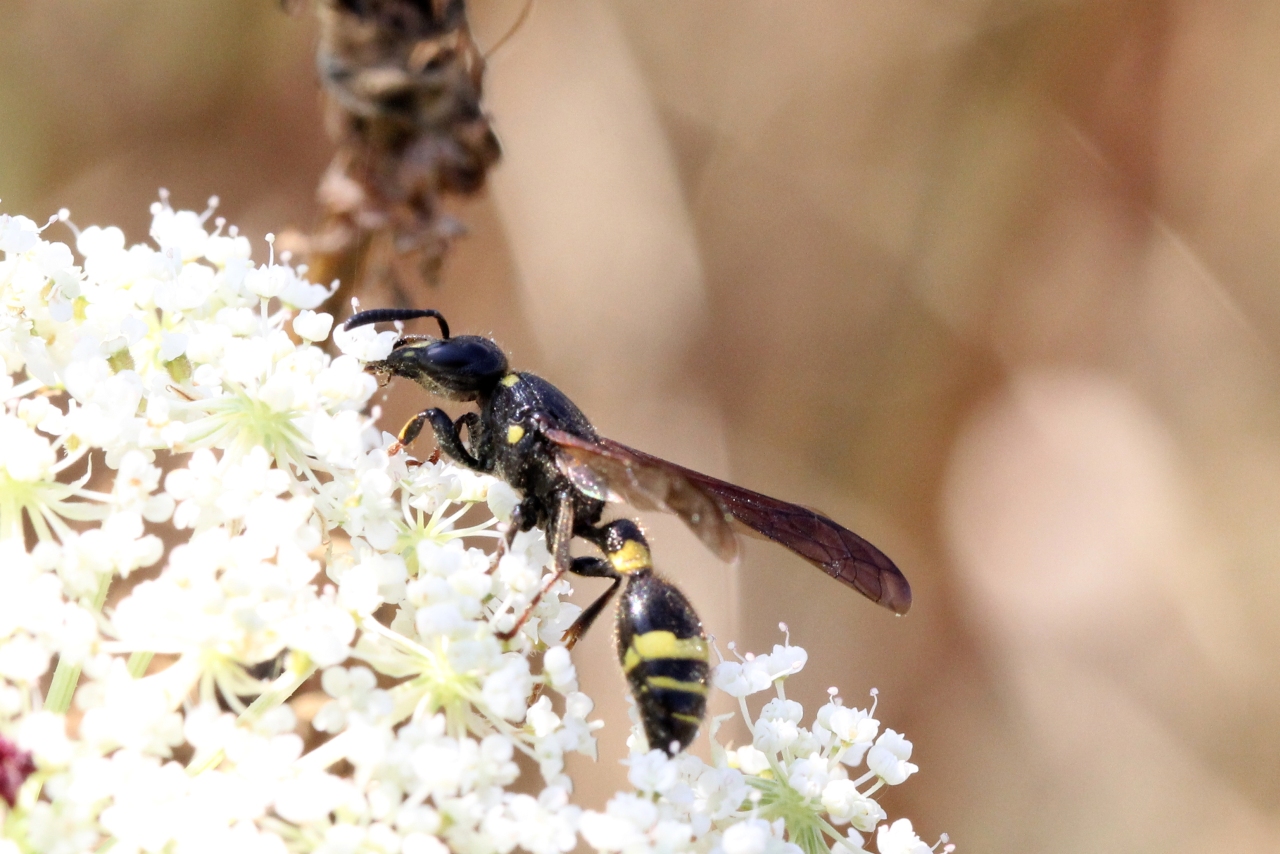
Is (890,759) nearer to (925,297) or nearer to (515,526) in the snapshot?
(515,526)

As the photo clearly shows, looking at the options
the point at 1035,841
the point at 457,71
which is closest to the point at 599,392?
the point at 457,71

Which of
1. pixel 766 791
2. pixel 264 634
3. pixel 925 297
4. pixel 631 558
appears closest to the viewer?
pixel 264 634

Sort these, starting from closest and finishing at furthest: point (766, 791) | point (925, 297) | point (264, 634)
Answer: point (264, 634) → point (766, 791) → point (925, 297)

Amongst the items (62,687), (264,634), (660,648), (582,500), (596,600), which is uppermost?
(582,500)

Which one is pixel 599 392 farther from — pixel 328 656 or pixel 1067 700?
pixel 328 656

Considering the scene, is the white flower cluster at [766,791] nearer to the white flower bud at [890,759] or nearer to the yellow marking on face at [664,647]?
the white flower bud at [890,759]

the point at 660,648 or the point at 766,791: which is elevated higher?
the point at 660,648

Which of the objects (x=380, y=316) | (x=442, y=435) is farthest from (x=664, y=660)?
(x=380, y=316)
